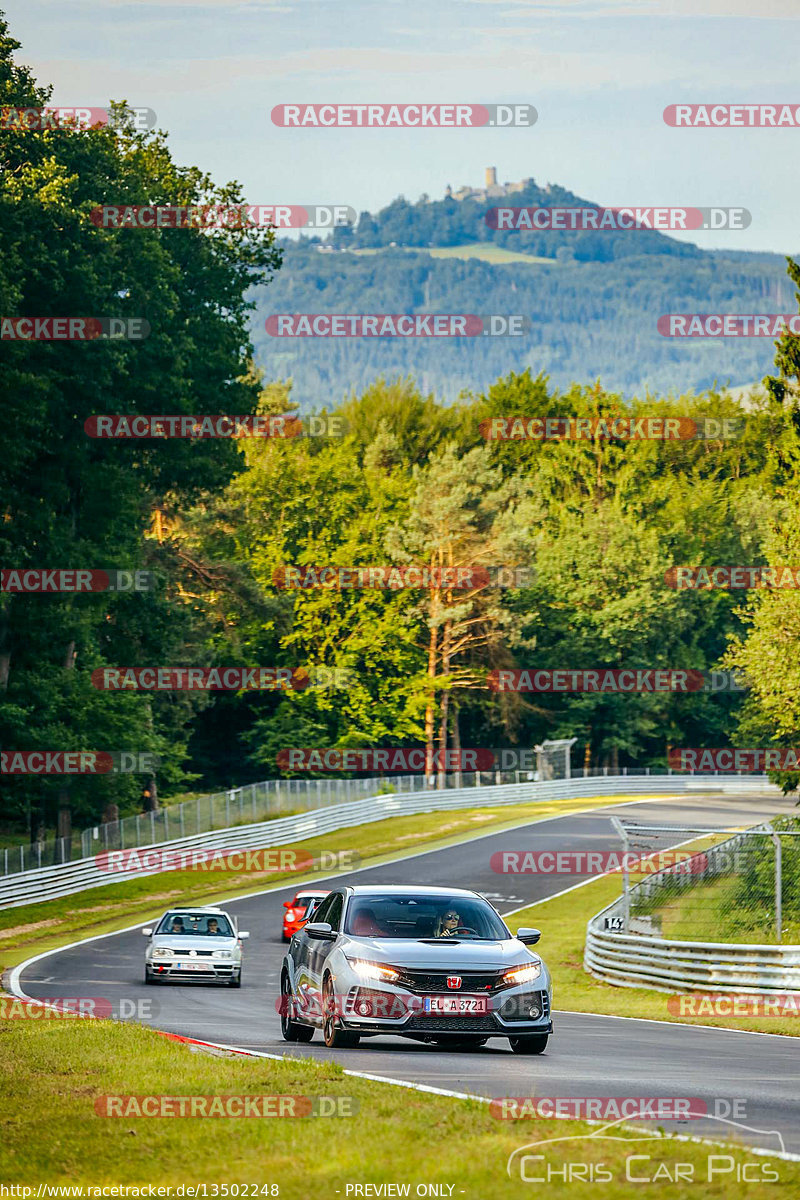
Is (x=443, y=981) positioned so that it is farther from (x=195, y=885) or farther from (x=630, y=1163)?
(x=195, y=885)

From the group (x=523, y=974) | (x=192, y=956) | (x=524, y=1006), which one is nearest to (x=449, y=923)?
(x=523, y=974)

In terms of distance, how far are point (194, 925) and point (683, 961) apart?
7.83 metres

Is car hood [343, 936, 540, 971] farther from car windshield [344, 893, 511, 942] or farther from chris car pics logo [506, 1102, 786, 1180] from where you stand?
chris car pics logo [506, 1102, 786, 1180]

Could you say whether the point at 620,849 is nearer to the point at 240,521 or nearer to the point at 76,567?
the point at 76,567

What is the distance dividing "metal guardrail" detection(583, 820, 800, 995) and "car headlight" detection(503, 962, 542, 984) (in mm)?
8026

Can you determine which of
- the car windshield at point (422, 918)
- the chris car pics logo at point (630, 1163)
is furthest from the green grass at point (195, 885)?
the chris car pics logo at point (630, 1163)

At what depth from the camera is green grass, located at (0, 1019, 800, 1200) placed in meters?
8.05

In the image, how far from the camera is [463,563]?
83750 mm

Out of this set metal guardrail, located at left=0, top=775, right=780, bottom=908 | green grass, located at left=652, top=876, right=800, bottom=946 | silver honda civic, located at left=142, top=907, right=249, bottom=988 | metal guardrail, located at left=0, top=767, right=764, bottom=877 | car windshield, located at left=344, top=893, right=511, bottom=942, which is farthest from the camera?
metal guardrail, located at left=0, top=767, right=764, bottom=877

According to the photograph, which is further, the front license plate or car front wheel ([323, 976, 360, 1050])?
car front wheel ([323, 976, 360, 1050])

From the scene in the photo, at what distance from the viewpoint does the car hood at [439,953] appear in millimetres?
14039

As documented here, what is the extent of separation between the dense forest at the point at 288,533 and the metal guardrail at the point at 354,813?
2.80 metres

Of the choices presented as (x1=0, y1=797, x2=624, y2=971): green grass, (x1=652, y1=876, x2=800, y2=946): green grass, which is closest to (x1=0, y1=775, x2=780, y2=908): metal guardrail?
(x1=0, y1=797, x2=624, y2=971): green grass

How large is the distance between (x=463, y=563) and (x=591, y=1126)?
2937 inches
